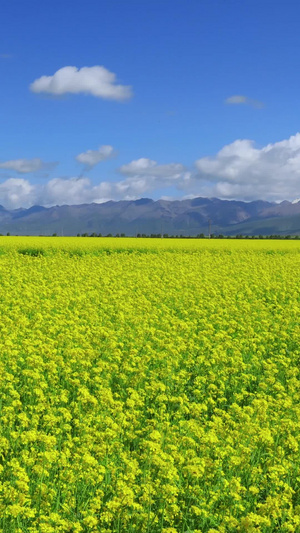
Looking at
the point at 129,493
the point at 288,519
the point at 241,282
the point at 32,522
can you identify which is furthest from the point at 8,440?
the point at 241,282

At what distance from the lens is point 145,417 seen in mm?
7461

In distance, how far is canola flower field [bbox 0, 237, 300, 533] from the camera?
495 centimetres

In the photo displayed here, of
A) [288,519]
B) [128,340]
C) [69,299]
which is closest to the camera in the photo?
[288,519]

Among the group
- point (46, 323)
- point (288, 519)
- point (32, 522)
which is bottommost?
point (288, 519)

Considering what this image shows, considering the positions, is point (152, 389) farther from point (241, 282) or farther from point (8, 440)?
point (241, 282)

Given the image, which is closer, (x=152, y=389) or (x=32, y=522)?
(x=32, y=522)

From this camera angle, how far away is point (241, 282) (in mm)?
20516

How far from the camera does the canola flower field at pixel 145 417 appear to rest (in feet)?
16.2

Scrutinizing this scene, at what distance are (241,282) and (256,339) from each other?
939 centimetres

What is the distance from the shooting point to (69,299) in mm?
14852

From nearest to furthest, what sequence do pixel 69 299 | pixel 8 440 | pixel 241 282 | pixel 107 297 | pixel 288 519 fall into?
pixel 288 519 → pixel 8 440 → pixel 69 299 → pixel 107 297 → pixel 241 282

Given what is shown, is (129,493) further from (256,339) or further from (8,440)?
(256,339)

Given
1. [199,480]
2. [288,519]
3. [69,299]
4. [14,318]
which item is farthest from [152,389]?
[69,299]

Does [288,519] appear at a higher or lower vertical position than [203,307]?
lower
